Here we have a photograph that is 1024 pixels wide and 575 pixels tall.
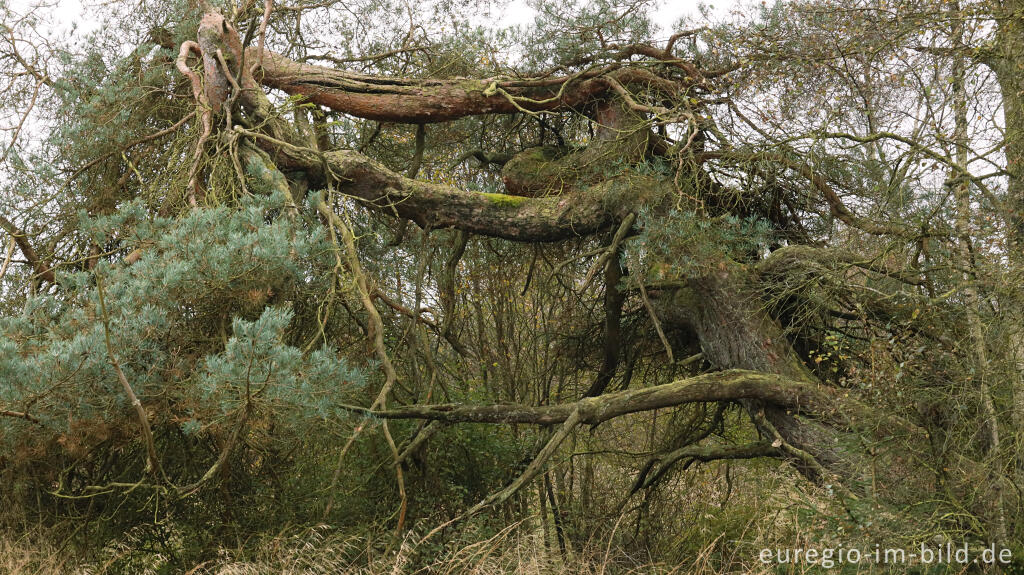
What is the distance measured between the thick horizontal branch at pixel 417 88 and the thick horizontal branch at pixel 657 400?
228 cm

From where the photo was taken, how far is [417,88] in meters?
6.11

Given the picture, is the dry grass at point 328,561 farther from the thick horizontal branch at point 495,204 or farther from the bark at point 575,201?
the thick horizontal branch at point 495,204

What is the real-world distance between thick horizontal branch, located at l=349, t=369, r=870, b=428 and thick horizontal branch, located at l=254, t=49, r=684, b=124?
2282 mm

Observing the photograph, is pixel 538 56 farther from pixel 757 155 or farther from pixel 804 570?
pixel 804 570

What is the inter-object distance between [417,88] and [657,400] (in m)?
2.93

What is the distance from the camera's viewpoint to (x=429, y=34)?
6.82 metres

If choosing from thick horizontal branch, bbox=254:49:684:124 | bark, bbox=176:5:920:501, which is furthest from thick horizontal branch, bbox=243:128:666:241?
thick horizontal branch, bbox=254:49:684:124

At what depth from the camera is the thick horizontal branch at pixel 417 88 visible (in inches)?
237

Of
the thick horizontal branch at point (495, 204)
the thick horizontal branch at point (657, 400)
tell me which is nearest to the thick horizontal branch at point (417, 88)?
the thick horizontal branch at point (495, 204)

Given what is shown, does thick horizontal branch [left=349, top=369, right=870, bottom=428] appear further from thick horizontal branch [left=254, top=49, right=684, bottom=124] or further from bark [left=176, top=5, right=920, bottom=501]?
thick horizontal branch [left=254, top=49, right=684, bottom=124]

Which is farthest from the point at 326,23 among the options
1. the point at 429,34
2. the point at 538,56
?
the point at 538,56

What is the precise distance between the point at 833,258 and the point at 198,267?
3.24 metres

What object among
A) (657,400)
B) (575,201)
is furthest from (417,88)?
(657,400)

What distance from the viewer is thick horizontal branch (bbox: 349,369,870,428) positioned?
16.0ft
